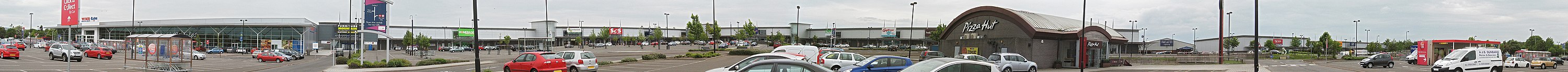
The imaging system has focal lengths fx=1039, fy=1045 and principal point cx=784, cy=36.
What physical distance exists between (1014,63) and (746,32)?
9735 mm

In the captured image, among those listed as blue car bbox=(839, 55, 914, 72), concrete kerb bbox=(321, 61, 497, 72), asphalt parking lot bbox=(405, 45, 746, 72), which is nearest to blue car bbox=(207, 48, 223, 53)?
asphalt parking lot bbox=(405, 45, 746, 72)

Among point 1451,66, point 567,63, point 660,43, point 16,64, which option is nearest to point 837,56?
point 567,63

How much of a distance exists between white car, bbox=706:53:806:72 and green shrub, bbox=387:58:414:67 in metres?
5.67

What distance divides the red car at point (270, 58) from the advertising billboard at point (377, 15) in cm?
958

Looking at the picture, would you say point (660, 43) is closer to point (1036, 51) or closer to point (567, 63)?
point (567, 63)

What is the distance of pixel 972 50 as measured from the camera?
662 inches

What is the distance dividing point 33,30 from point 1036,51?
1808 inches

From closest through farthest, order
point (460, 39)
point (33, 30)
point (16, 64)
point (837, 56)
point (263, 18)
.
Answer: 1. point (837, 56)
2. point (16, 64)
3. point (460, 39)
4. point (263, 18)
5. point (33, 30)

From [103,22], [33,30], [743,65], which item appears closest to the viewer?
[743,65]

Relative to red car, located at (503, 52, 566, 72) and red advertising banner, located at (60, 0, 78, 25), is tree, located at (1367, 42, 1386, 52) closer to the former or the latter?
red car, located at (503, 52, 566, 72)

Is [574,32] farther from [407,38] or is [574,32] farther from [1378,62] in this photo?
[1378,62]

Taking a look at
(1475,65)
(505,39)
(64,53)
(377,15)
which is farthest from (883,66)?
(64,53)

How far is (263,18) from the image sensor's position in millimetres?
37250

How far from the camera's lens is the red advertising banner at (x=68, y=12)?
3219 centimetres
